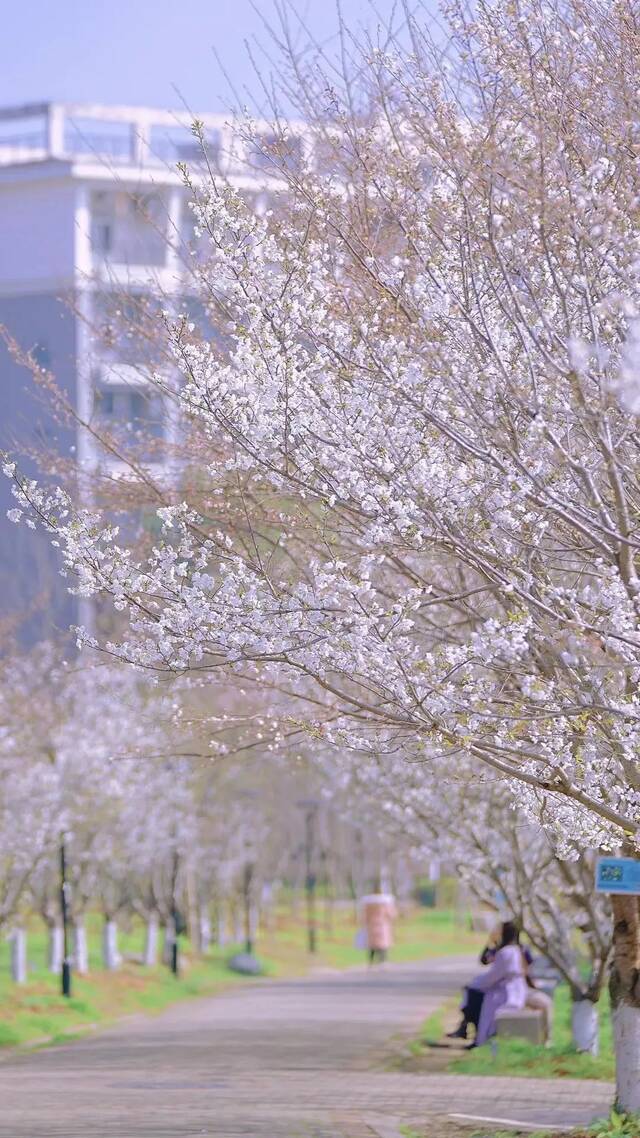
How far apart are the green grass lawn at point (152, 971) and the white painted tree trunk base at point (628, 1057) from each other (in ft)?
40.4

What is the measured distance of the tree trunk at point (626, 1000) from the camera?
12.5 m

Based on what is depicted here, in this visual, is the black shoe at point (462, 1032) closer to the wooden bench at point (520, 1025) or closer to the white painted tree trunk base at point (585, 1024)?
the wooden bench at point (520, 1025)

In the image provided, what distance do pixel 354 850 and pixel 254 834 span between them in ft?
56.1

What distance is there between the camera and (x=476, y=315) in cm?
1026

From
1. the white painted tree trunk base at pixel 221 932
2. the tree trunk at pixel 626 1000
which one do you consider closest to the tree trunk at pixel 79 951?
the white painted tree trunk base at pixel 221 932

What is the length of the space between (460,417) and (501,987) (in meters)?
12.1

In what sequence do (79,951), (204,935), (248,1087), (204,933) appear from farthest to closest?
(204,933) < (204,935) < (79,951) < (248,1087)

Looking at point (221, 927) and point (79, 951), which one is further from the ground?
point (221, 927)

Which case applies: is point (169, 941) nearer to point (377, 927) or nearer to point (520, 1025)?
point (377, 927)

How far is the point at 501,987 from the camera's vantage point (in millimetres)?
20703

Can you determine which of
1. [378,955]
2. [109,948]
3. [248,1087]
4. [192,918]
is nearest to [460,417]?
[248,1087]

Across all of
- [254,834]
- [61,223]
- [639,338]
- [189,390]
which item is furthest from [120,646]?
[61,223]

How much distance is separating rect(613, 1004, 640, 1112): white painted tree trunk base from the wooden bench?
7.96 m

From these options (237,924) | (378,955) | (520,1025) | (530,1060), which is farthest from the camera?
(237,924)
